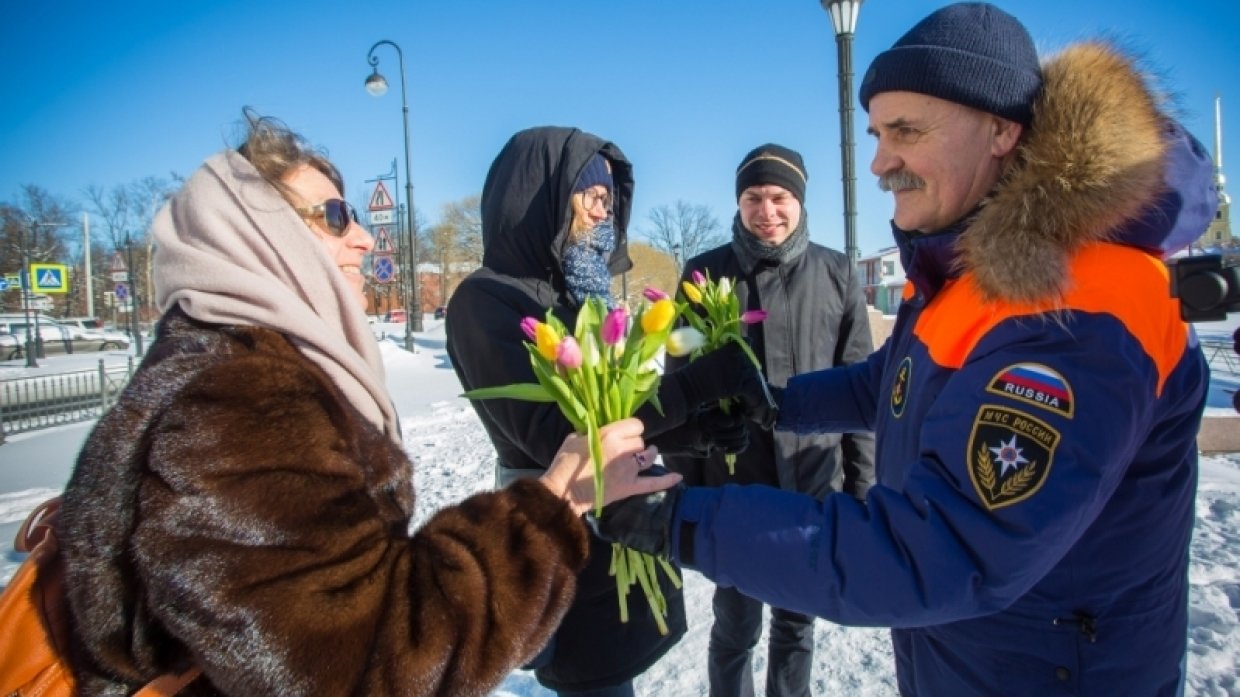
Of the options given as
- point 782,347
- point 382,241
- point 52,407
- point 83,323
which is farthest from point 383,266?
point 83,323

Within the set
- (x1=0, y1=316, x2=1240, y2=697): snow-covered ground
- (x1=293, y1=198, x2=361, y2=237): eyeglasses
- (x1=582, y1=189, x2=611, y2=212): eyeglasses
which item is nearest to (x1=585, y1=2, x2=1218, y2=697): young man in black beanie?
(x1=293, y1=198, x2=361, y2=237): eyeglasses

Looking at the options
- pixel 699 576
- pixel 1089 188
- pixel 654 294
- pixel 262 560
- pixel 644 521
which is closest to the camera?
pixel 262 560

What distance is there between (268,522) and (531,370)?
3.22 ft

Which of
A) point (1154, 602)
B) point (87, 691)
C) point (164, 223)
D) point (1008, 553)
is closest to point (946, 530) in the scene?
point (1008, 553)

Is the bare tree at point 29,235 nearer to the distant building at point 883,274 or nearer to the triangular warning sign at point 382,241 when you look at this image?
the triangular warning sign at point 382,241

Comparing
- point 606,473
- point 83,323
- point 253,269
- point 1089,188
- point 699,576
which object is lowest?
point 699,576

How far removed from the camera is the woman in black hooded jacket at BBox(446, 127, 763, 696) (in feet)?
6.69

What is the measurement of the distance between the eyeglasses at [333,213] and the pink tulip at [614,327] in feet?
2.36

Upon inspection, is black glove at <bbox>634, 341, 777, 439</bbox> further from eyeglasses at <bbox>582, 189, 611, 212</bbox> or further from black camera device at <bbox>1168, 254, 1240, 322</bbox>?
black camera device at <bbox>1168, 254, 1240, 322</bbox>

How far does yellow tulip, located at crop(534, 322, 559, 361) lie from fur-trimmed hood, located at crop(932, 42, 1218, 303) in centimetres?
94

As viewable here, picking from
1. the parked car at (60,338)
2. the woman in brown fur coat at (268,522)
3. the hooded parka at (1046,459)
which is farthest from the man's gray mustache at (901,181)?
the parked car at (60,338)

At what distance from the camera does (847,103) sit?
20.2 ft

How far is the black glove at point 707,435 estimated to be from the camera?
2.36m

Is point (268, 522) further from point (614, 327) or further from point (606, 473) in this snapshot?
point (614, 327)
